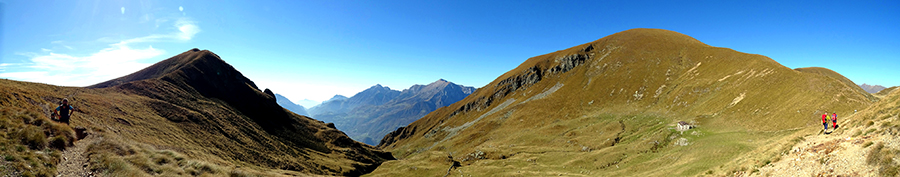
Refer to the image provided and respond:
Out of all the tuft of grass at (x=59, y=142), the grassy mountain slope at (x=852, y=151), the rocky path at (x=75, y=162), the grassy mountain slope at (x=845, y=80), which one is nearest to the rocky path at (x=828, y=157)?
the grassy mountain slope at (x=852, y=151)

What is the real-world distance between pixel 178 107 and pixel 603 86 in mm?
143773

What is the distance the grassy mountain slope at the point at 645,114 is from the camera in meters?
41.0

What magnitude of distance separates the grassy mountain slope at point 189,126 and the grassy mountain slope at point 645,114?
26.4m

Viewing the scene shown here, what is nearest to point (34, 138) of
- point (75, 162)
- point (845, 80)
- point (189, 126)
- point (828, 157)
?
point (75, 162)

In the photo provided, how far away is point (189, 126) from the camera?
166 ft

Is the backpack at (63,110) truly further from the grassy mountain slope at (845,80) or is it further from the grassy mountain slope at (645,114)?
the grassy mountain slope at (845,80)

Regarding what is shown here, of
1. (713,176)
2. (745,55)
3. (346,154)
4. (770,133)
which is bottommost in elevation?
(346,154)

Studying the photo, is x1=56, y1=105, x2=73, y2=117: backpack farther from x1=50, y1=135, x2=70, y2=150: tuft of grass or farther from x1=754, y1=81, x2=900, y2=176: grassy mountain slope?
x1=754, y1=81, x2=900, y2=176: grassy mountain slope

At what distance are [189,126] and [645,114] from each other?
110801mm

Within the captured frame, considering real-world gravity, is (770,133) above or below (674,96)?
below

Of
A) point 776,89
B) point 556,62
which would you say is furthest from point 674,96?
point 556,62

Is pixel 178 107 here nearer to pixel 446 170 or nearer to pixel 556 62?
pixel 446 170

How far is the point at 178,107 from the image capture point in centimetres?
5756

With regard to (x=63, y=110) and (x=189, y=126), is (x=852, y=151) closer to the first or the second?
(x=63, y=110)
